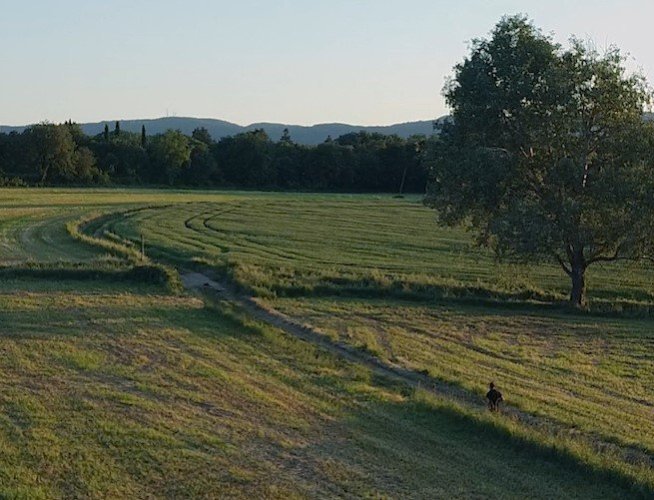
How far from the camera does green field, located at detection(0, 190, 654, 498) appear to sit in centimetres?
1384

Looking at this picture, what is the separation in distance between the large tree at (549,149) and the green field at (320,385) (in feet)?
11.8

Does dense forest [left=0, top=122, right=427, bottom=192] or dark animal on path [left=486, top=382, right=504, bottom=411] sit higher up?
dense forest [left=0, top=122, right=427, bottom=192]

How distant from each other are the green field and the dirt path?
0.41ft

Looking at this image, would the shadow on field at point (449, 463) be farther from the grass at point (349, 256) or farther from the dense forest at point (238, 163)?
the dense forest at point (238, 163)

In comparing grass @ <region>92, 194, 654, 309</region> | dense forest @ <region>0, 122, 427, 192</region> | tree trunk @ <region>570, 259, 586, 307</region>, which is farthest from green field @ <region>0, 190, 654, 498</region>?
dense forest @ <region>0, 122, 427, 192</region>

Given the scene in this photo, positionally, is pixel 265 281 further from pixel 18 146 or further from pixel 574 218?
pixel 18 146

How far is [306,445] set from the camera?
15.5m

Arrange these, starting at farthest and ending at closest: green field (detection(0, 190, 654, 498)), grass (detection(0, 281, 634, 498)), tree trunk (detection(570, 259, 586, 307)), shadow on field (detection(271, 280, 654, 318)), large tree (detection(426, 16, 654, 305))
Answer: tree trunk (detection(570, 259, 586, 307)) < shadow on field (detection(271, 280, 654, 318)) < large tree (detection(426, 16, 654, 305)) < green field (detection(0, 190, 654, 498)) < grass (detection(0, 281, 634, 498))

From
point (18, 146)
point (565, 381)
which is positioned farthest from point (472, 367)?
point (18, 146)

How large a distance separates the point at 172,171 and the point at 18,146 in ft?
80.2

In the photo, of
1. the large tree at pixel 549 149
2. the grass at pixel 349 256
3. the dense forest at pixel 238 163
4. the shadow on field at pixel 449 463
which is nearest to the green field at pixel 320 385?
the shadow on field at pixel 449 463

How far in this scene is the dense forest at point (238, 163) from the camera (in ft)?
441

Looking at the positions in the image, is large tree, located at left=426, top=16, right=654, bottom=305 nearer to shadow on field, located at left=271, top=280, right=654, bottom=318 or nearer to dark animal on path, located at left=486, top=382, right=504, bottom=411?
shadow on field, located at left=271, top=280, right=654, bottom=318

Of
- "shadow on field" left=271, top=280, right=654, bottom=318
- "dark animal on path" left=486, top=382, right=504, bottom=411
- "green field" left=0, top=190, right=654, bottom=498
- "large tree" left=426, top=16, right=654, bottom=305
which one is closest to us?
"green field" left=0, top=190, right=654, bottom=498
